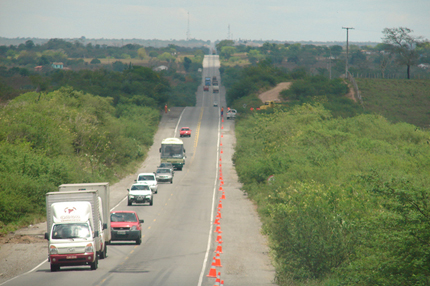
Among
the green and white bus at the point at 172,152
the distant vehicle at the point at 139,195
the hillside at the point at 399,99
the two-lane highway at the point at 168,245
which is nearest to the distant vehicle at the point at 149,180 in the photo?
the two-lane highway at the point at 168,245

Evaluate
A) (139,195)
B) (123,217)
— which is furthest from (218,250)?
(139,195)

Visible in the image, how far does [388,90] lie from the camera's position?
103562 millimetres

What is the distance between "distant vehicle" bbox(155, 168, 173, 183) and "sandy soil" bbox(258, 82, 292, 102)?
194 ft

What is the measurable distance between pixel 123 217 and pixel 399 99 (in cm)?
8139

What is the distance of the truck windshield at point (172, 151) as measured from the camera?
6012cm

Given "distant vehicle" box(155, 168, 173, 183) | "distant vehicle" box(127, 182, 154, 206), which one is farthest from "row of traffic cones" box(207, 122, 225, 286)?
"distant vehicle" box(127, 182, 154, 206)

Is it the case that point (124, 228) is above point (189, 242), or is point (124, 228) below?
above

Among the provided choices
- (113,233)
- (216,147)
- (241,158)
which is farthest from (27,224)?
(216,147)

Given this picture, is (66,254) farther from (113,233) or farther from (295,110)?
(295,110)

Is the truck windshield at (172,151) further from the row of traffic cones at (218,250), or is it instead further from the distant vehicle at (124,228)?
the distant vehicle at (124,228)

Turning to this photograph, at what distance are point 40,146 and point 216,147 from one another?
33.1 metres

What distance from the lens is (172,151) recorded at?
60375 millimetres

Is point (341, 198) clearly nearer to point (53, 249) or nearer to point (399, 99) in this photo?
point (53, 249)

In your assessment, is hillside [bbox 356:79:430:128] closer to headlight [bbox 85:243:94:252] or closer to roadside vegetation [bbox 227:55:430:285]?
roadside vegetation [bbox 227:55:430:285]
